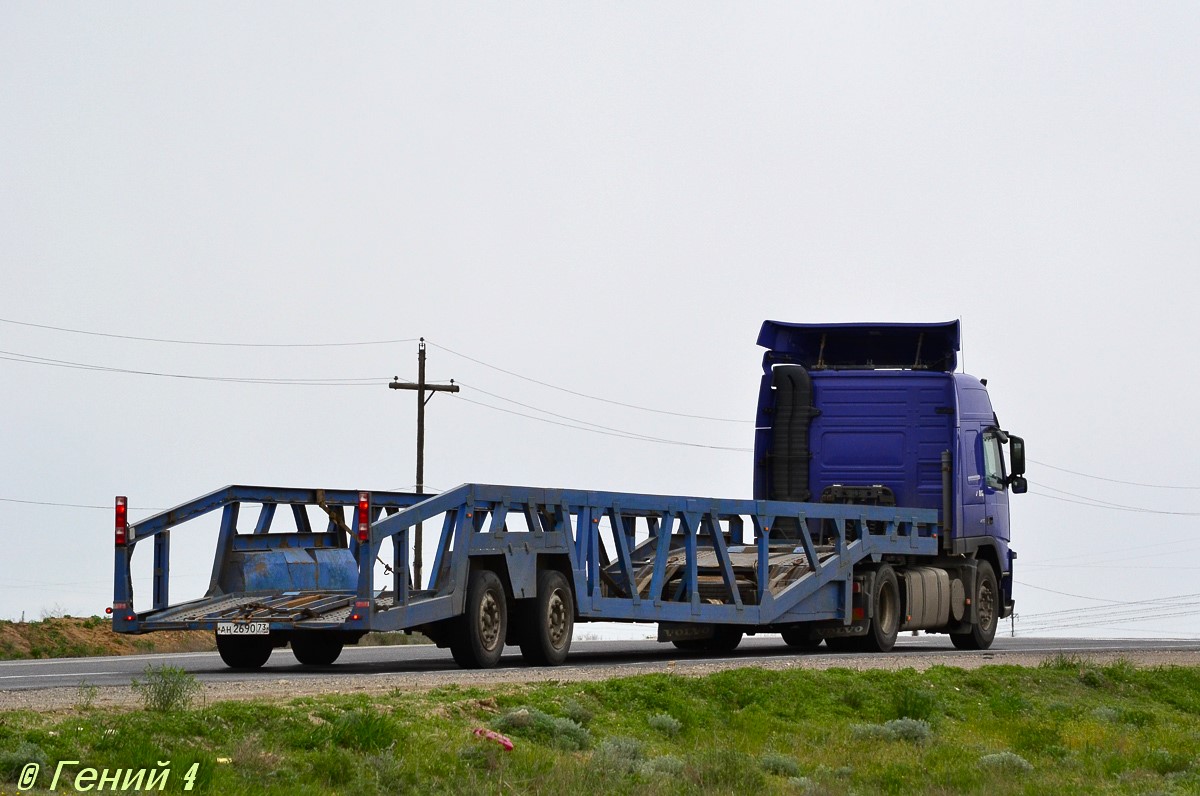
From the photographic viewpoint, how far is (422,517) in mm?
15648

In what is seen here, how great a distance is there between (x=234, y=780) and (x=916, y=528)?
1525 centimetres

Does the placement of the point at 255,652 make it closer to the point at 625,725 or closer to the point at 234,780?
the point at 625,725

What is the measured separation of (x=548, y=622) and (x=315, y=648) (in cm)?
269

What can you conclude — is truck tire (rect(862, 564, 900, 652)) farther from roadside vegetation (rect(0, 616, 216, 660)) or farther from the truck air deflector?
roadside vegetation (rect(0, 616, 216, 660))

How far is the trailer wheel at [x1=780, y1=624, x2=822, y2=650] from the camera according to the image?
22.2 metres

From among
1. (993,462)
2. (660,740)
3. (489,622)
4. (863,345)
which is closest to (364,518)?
(489,622)

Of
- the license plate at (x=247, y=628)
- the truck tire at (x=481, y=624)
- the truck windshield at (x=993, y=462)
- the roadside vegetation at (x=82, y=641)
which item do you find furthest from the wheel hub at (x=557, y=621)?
the roadside vegetation at (x=82, y=641)

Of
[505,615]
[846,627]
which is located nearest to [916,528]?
[846,627]

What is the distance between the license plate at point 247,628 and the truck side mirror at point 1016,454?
41.0 feet

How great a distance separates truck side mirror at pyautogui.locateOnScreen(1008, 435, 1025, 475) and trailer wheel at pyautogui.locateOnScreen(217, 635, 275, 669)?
11.8 m

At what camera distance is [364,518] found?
50.2ft

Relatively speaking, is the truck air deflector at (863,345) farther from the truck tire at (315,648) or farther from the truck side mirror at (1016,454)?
the truck tire at (315,648)

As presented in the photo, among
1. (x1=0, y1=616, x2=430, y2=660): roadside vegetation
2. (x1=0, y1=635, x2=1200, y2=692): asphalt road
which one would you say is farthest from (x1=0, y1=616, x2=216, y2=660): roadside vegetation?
(x1=0, y1=635, x2=1200, y2=692): asphalt road

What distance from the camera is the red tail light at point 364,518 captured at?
600 inches
